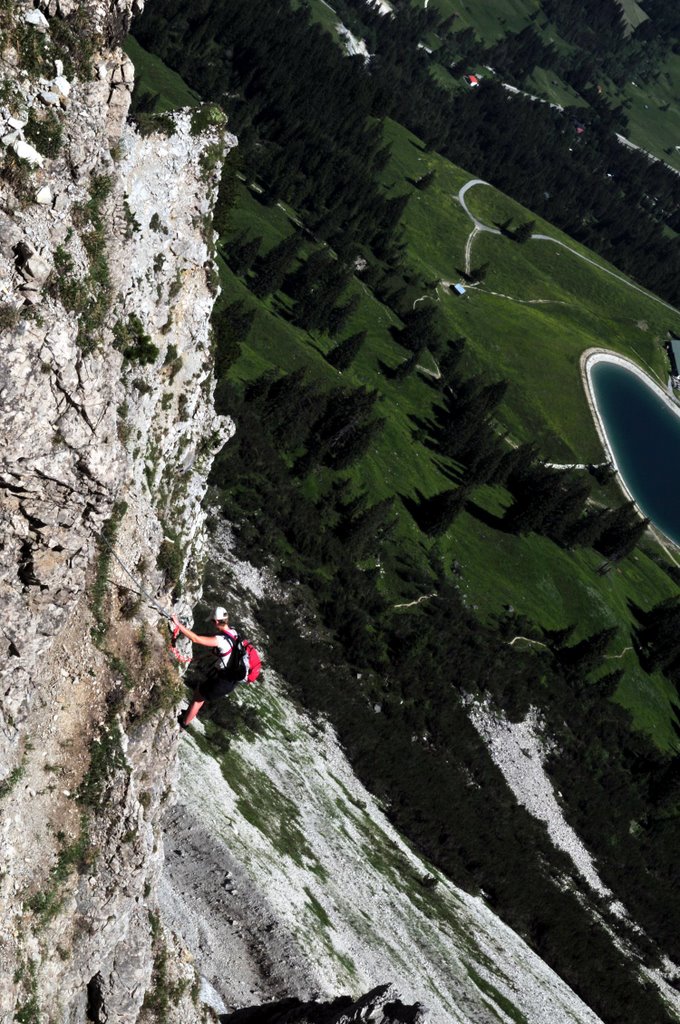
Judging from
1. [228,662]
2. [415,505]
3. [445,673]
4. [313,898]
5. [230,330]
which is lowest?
[445,673]

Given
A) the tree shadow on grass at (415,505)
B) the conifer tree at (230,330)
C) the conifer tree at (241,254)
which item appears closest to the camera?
the conifer tree at (230,330)

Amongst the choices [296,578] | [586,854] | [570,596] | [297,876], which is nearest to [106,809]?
[297,876]

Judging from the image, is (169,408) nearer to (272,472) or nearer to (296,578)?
(296,578)

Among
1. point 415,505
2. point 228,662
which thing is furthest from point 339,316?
point 228,662

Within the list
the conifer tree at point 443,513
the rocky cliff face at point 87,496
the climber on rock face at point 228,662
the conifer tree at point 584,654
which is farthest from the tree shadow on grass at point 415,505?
the climber on rock face at point 228,662

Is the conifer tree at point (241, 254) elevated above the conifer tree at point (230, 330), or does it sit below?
above

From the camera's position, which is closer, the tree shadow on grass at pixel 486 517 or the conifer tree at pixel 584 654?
the conifer tree at pixel 584 654

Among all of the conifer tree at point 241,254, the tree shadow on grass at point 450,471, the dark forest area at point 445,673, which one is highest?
the conifer tree at point 241,254

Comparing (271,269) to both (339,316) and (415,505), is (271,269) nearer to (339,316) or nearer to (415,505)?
(339,316)

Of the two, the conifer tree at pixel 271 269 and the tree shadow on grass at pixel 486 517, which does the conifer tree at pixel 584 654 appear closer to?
the tree shadow on grass at pixel 486 517
